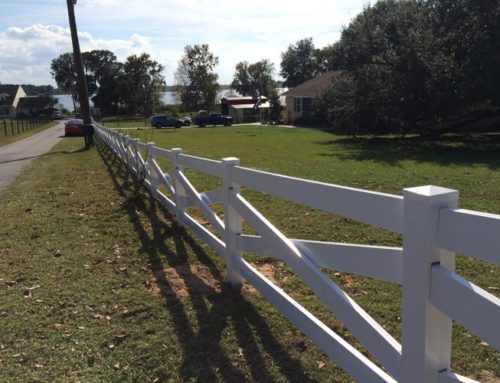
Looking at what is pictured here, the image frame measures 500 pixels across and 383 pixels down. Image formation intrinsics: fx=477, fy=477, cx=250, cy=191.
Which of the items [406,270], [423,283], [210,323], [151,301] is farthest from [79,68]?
[423,283]

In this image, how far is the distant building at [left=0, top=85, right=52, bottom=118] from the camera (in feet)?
387

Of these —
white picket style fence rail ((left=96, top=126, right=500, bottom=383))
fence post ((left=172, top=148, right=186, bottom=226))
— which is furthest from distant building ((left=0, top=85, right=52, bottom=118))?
white picket style fence rail ((left=96, top=126, right=500, bottom=383))

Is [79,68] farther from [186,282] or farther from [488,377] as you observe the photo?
[488,377]

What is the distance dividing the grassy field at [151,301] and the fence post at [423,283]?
1265mm

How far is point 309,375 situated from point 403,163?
12.9 m

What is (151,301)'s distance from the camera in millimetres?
4676

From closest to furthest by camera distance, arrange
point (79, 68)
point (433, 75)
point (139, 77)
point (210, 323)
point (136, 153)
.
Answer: point (210, 323), point (136, 153), point (433, 75), point (79, 68), point (139, 77)

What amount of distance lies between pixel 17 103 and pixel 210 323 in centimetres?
13474

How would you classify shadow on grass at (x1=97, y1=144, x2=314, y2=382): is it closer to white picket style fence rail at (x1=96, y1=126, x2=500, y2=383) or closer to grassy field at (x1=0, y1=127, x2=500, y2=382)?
grassy field at (x1=0, y1=127, x2=500, y2=382)

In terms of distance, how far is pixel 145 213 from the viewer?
8445 millimetres

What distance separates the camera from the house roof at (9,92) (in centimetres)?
11988

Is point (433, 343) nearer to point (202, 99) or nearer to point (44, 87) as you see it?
point (202, 99)

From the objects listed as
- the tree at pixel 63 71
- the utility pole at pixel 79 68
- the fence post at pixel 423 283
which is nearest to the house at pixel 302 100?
the utility pole at pixel 79 68

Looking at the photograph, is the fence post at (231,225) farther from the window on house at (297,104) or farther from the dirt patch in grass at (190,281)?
the window on house at (297,104)
